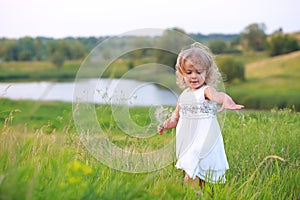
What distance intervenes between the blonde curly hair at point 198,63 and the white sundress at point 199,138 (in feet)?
0.29

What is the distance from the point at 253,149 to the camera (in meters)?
4.37

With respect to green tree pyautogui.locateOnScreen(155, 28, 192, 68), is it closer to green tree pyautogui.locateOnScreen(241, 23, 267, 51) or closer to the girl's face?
the girl's face

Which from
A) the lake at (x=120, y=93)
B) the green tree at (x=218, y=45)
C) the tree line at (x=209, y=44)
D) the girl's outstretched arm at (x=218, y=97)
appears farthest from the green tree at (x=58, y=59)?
the girl's outstretched arm at (x=218, y=97)

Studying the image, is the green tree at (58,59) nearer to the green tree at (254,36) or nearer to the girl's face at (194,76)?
the green tree at (254,36)

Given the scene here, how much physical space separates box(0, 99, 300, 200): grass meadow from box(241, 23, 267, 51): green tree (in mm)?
36282

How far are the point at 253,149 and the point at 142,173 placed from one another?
1395 mm

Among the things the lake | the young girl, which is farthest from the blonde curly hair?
the lake

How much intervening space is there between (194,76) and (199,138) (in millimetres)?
448

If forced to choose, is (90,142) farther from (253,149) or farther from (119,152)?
(253,149)

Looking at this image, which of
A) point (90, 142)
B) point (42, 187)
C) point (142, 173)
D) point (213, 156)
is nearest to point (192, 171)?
point (213, 156)

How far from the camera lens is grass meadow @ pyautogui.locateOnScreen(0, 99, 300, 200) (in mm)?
2133

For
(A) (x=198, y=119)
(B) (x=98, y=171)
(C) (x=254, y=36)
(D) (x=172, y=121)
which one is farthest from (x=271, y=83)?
(B) (x=98, y=171)

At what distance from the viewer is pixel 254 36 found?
135 feet

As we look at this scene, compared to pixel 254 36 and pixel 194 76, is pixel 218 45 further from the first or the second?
pixel 194 76
